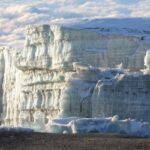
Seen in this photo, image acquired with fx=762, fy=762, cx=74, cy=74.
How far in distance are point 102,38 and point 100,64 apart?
1.74m

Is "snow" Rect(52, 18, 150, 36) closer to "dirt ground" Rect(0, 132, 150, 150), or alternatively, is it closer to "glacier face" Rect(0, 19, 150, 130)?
"glacier face" Rect(0, 19, 150, 130)

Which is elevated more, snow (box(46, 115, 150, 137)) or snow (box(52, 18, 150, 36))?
snow (box(52, 18, 150, 36))

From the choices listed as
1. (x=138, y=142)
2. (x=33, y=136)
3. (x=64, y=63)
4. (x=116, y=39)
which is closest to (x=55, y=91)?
(x=64, y=63)

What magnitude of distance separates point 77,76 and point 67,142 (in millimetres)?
16904

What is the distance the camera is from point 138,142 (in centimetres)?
2828

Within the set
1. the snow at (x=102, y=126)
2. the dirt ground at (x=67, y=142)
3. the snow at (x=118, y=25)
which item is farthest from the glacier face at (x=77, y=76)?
the dirt ground at (x=67, y=142)

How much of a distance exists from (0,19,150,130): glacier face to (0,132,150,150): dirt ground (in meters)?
8.55

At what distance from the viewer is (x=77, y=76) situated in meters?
45.4

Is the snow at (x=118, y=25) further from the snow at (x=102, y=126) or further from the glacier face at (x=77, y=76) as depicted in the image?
the snow at (x=102, y=126)

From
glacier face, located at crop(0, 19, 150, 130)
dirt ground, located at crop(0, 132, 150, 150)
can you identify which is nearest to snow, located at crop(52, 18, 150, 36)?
glacier face, located at crop(0, 19, 150, 130)

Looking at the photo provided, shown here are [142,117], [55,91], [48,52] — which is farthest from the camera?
[48,52]

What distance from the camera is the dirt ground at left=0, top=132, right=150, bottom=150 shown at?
2711cm

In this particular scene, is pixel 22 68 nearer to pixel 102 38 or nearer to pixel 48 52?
pixel 48 52

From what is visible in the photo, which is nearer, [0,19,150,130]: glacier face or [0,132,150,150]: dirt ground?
[0,132,150,150]: dirt ground
